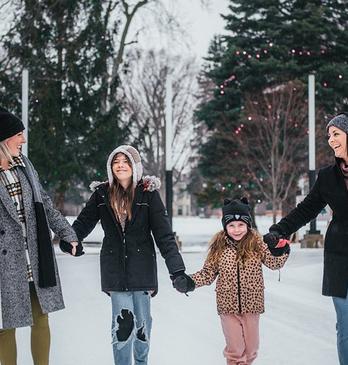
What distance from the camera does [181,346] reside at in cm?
511

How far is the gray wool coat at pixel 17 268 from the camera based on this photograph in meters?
3.53

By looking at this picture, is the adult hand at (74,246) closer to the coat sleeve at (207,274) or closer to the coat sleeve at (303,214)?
the coat sleeve at (207,274)

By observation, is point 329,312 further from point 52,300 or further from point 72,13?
point 72,13

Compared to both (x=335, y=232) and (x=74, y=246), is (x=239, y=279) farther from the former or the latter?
(x=74, y=246)

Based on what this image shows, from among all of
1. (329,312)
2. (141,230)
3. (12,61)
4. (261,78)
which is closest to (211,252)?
(141,230)

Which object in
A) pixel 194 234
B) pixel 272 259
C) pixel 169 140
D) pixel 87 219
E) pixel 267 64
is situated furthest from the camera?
pixel 194 234

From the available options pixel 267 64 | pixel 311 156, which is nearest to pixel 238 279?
pixel 311 156

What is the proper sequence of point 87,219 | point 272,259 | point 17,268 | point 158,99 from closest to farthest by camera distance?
point 17,268 < point 272,259 < point 87,219 < point 158,99

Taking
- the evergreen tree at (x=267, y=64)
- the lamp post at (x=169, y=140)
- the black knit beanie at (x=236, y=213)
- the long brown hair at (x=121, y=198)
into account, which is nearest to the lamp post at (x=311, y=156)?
the lamp post at (x=169, y=140)

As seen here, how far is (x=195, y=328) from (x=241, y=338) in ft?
6.31

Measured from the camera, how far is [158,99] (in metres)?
30.7

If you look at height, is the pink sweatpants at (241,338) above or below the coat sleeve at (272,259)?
below

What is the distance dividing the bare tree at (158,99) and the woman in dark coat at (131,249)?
84.9ft

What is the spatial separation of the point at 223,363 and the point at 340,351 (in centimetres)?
110
